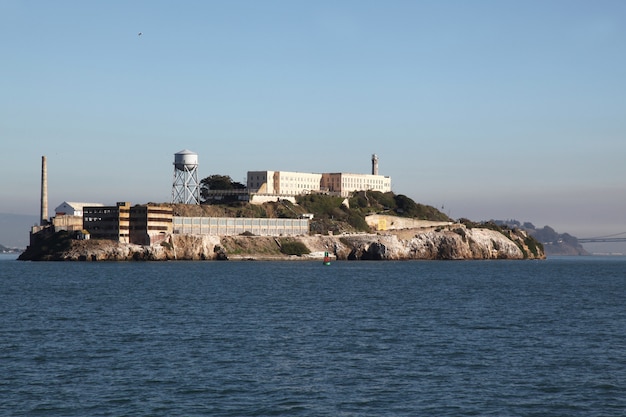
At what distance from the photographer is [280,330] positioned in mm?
65125

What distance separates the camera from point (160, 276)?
139875 mm

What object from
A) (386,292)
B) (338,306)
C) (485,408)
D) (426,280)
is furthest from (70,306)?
(426,280)

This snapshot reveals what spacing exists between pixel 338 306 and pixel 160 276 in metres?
59.2

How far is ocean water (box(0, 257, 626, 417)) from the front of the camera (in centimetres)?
3978

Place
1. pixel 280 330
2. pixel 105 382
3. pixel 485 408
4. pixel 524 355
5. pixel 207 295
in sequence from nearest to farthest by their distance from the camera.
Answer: pixel 485 408 < pixel 105 382 < pixel 524 355 < pixel 280 330 < pixel 207 295

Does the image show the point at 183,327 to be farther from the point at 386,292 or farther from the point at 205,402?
the point at 386,292

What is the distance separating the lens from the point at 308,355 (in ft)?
174

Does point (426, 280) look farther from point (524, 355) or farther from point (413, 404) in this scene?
point (413, 404)

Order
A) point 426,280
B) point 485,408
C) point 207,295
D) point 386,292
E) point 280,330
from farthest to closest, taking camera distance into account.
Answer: point 426,280, point 386,292, point 207,295, point 280,330, point 485,408

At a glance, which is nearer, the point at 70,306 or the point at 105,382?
the point at 105,382

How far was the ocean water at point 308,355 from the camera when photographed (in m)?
39.8

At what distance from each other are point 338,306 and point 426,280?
5450cm

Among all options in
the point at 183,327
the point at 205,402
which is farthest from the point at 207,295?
the point at 205,402

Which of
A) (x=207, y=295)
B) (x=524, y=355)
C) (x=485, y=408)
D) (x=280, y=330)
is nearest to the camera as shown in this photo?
(x=485, y=408)
